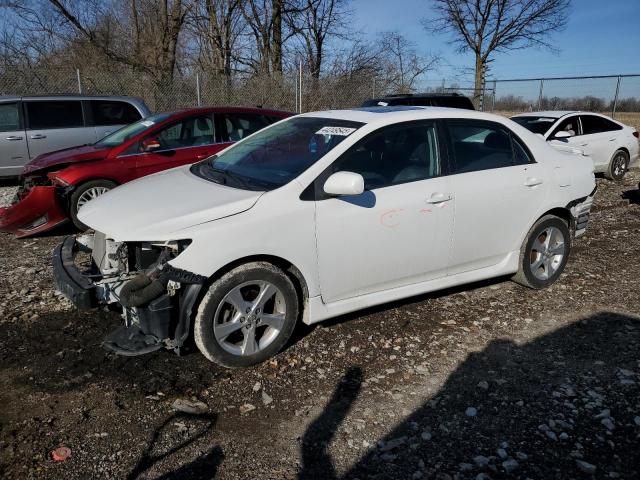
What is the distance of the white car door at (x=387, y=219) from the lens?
12.4ft

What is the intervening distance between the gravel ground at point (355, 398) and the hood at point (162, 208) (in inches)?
38.8

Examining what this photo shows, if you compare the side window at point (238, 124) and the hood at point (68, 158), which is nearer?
the hood at point (68, 158)

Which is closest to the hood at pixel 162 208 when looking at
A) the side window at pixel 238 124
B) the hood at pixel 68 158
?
the hood at pixel 68 158

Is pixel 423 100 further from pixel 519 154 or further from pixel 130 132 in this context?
pixel 519 154

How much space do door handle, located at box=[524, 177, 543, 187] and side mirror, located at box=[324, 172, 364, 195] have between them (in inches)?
76.0

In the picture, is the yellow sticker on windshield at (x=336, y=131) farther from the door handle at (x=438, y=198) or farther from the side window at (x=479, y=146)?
the side window at (x=479, y=146)

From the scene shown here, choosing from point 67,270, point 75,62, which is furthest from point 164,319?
point 75,62

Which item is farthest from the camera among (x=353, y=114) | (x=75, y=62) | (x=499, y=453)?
(x=75, y=62)

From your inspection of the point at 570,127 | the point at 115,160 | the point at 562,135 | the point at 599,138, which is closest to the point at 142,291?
the point at 115,160

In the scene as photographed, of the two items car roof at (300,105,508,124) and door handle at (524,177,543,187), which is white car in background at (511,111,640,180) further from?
car roof at (300,105,508,124)

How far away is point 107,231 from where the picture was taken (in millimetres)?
3494

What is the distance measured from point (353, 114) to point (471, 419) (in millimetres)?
2549

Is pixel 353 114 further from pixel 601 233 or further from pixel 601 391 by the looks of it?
pixel 601 233

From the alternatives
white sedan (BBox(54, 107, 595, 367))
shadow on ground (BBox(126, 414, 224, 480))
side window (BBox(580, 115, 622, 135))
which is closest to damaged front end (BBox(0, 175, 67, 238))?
white sedan (BBox(54, 107, 595, 367))
